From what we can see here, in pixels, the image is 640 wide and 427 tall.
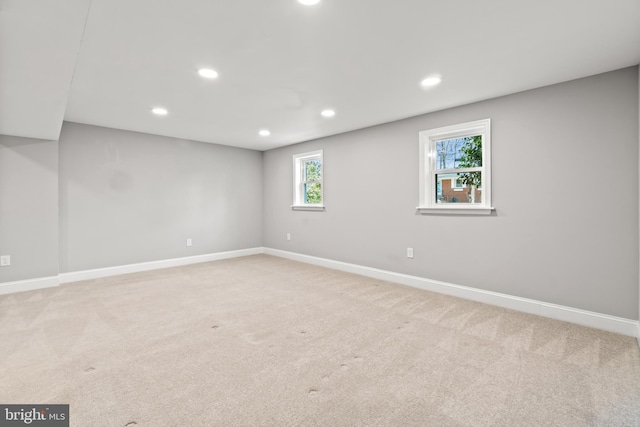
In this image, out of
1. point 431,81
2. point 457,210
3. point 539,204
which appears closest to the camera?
point 431,81

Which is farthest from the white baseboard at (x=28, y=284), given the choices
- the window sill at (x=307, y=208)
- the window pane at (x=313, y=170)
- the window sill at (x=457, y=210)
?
the window sill at (x=457, y=210)

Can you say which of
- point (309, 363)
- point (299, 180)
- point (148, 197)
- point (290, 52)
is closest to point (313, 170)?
point (299, 180)

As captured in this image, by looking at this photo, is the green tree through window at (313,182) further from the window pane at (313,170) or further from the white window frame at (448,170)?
the white window frame at (448,170)

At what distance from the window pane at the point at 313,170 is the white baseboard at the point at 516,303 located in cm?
183

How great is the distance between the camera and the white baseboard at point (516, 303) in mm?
2666

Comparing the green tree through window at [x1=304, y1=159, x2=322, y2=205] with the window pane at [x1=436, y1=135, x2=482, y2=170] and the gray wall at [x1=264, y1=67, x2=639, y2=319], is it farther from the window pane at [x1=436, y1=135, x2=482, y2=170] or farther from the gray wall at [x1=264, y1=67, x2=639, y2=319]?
the window pane at [x1=436, y1=135, x2=482, y2=170]

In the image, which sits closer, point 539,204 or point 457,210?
point 539,204

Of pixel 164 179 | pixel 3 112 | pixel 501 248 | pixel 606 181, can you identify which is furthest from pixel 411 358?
pixel 164 179

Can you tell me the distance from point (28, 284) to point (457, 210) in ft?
18.5

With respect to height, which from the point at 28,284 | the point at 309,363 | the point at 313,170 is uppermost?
the point at 313,170

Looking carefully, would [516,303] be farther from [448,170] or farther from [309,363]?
[309,363]

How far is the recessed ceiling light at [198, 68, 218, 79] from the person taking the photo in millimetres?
2707

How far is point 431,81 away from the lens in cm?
296

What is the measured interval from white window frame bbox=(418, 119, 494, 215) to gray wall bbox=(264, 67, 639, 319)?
80 mm
